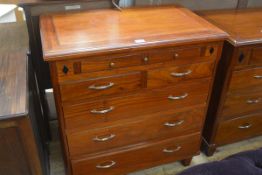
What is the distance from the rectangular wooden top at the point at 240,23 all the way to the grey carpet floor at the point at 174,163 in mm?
788

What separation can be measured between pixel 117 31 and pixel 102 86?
0.25m

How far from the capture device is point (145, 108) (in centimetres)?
128

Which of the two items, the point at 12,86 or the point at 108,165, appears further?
the point at 108,165

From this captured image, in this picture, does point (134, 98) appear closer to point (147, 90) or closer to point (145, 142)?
point (147, 90)

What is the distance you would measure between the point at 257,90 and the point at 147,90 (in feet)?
2.28

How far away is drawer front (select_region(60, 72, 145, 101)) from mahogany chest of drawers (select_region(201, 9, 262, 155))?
0.49m

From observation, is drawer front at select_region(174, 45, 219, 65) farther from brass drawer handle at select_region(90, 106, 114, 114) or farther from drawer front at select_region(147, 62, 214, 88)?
brass drawer handle at select_region(90, 106, 114, 114)

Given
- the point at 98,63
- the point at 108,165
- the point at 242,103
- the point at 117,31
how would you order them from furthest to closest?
the point at 242,103, the point at 108,165, the point at 117,31, the point at 98,63

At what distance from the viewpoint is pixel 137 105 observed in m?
1.25

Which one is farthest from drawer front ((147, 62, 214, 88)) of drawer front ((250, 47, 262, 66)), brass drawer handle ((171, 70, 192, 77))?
drawer front ((250, 47, 262, 66))

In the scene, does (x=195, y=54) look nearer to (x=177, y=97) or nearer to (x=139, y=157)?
(x=177, y=97)

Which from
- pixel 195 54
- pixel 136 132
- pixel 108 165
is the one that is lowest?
pixel 108 165

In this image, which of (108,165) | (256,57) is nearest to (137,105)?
(108,165)

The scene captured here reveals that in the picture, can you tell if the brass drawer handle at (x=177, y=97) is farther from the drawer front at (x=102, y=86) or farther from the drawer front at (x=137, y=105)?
the drawer front at (x=102, y=86)
